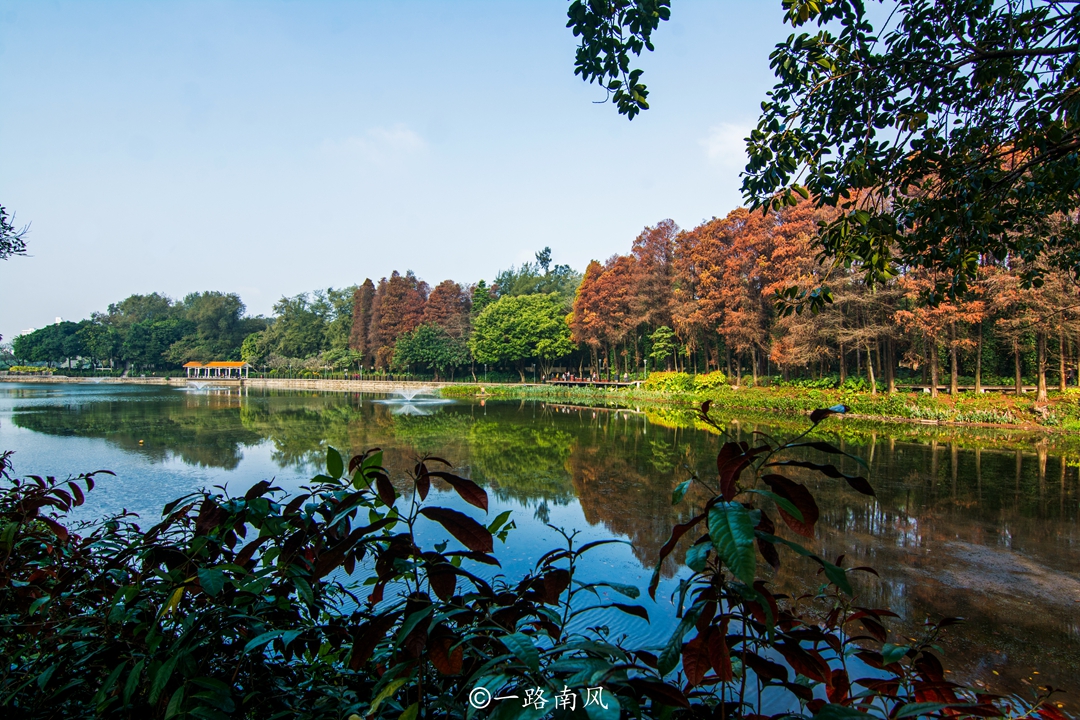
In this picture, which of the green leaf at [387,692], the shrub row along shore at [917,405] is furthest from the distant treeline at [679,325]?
the green leaf at [387,692]

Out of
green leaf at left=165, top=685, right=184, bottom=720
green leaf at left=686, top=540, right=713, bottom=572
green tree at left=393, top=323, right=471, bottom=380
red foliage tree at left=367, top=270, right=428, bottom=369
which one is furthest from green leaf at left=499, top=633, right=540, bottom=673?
red foliage tree at left=367, top=270, right=428, bottom=369

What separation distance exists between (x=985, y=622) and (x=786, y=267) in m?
18.4

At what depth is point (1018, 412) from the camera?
622 inches

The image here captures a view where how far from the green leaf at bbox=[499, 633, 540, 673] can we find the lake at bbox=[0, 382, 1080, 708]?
0.34 m

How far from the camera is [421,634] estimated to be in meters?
Result: 0.82

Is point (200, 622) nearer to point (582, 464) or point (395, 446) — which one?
point (582, 464)

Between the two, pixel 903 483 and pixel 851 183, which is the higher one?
pixel 851 183

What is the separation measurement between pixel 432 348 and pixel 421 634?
133 ft

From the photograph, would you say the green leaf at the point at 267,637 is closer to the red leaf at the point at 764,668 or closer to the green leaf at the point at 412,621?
the green leaf at the point at 412,621

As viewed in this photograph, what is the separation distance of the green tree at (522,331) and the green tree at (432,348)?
178 centimetres

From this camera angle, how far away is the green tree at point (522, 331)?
36.6 m

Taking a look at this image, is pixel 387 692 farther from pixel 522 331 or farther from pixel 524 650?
pixel 522 331

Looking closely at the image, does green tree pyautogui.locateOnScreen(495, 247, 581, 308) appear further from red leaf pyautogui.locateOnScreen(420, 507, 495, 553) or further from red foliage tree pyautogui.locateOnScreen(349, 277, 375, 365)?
red leaf pyautogui.locateOnScreen(420, 507, 495, 553)

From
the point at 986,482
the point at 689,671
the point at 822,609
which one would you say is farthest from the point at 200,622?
the point at 986,482
